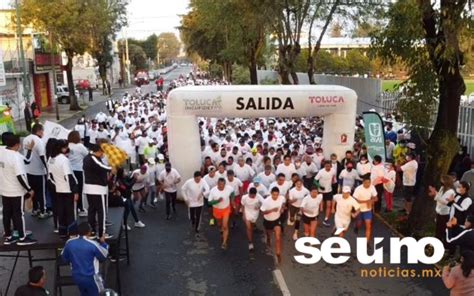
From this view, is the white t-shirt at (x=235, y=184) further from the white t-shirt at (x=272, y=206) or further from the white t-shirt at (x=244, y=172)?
the white t-shirt at (x=272, y=206)

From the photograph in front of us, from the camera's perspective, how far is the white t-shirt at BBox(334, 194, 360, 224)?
9516mm

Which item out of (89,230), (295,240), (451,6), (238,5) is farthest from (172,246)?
(238,5)

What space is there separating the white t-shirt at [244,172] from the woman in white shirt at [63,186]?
4.67 m

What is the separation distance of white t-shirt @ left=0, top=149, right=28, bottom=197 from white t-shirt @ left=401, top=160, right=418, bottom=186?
313 inches

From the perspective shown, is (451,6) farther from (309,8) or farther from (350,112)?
(309,8)

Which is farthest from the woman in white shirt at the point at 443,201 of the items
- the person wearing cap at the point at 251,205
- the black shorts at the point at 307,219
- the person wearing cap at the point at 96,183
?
the person wearing cap at the point at 96,183

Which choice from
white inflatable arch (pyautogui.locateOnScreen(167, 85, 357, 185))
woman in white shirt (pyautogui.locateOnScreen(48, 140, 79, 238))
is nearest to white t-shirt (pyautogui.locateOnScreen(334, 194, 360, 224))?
white inflatable arch (pyautogui.locateOnScreen(167, 85, 357, 185))

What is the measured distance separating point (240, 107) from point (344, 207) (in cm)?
448

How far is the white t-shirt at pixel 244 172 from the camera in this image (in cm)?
1175

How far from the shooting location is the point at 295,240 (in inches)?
408

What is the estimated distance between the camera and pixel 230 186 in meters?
10.3

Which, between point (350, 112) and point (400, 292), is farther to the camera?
point (350, 112)

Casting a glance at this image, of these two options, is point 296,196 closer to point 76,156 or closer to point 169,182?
point 169,182

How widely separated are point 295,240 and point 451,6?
5171 mm
